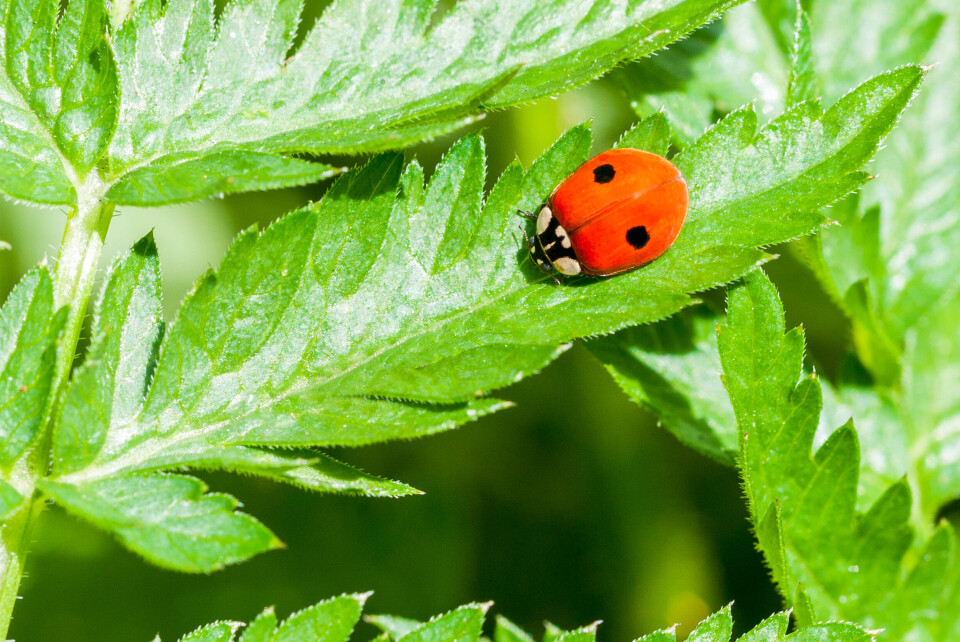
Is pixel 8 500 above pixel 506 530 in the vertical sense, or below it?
above

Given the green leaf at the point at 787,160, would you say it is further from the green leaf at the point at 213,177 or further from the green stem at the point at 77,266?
the green stem at the point at 77,266

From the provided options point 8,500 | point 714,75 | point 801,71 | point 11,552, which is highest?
point 714,75

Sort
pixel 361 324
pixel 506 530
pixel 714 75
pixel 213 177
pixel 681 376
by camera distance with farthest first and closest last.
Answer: pixel 506 530
pixel 714 75
pixel 681 376
pixel 361 324
pixel 213 177

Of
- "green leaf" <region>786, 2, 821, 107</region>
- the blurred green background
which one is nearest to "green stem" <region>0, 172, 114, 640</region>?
"green leaf" <region>786, 2, 821, 107</region>

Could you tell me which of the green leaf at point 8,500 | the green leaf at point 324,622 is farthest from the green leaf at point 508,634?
the green leaf at point 8,500

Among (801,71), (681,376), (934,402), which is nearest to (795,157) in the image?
(801,71)

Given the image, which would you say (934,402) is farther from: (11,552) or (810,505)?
(11,552)

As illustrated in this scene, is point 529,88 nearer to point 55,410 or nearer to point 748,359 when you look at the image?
point 748,359
